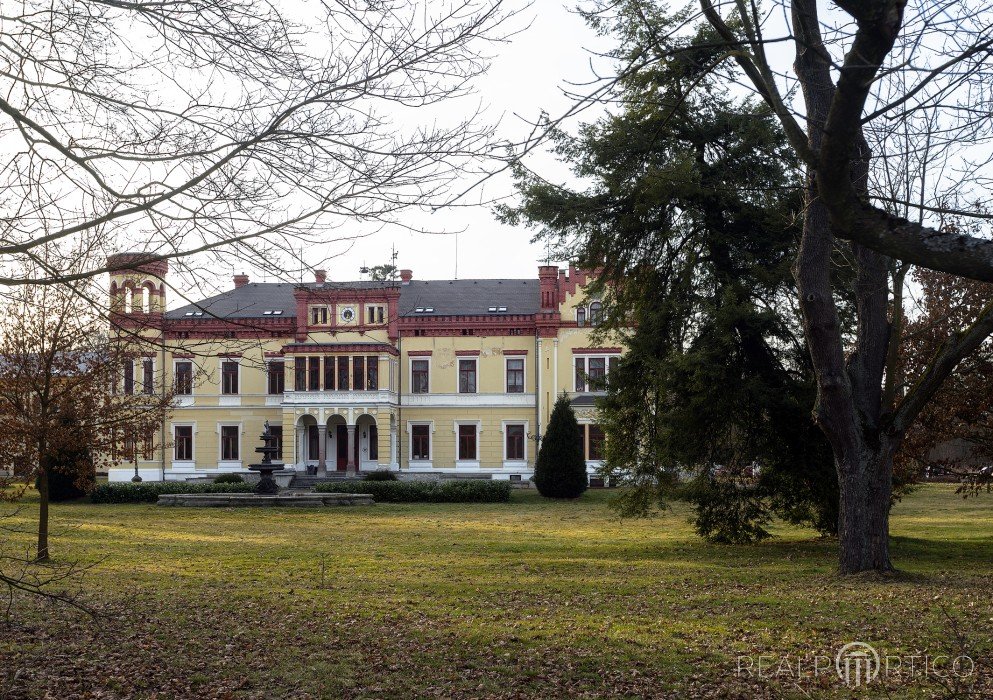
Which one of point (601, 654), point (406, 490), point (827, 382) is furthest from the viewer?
point (406, 490)

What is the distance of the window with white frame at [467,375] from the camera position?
41.5 meters

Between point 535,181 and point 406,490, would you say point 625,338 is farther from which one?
point 406,490

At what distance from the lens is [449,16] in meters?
5.31

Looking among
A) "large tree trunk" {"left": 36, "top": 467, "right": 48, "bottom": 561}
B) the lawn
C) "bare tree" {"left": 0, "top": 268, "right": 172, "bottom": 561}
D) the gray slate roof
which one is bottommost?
the lawn

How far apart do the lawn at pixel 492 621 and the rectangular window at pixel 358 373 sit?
2306 cm

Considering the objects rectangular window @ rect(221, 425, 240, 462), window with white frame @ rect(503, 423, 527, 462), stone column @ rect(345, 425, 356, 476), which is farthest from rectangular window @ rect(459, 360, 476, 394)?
rectangular window @ rect(221, 425, 240, 462)

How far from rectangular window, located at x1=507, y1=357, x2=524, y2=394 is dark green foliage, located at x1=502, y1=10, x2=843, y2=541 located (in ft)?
79.3

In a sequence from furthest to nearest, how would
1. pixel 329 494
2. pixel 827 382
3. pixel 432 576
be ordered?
pixel 329 494 < pixel 432 576 < pixel 827 382

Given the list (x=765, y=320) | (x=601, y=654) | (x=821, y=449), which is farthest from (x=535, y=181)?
(x=601, y=654)

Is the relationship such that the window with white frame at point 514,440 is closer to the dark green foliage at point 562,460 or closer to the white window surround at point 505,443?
the white window surround at point 505,443

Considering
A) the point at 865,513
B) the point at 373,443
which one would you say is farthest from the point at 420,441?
the point at 865,513

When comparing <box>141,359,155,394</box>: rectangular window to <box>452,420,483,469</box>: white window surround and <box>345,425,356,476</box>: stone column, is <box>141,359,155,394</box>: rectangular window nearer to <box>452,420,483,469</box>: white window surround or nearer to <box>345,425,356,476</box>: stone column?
<box>345,425,356,476</box>: stone column

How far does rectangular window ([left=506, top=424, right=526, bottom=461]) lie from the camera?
41.4 m

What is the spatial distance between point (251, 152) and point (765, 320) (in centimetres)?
1108
